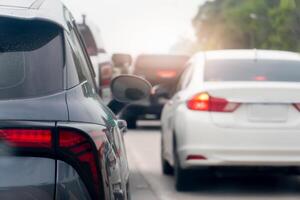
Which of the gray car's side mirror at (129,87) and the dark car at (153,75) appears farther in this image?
the dark car at (153,75)

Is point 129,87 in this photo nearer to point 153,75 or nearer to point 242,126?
point 242,126

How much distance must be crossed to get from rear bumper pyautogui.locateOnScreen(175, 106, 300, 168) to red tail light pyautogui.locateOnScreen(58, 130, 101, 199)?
5.94 meters

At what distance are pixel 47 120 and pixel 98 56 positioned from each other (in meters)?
12.0

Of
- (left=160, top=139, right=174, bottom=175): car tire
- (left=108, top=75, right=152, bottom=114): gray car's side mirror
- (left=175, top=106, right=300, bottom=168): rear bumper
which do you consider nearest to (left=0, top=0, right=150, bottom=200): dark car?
(left=108, top=75, right=152, bottom=114): gray car's side mirror

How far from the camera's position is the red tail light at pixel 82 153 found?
3.61 metres

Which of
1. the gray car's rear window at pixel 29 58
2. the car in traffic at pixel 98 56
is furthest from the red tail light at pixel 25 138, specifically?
the car in traffic at pixel 98 56

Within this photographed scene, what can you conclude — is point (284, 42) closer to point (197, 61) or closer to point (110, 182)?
point (197, 61)

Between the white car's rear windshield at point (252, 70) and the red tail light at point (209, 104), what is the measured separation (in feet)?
1.43


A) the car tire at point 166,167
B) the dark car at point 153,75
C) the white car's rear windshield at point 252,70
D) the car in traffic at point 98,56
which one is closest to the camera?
the white car's rear windshield at point 252,70

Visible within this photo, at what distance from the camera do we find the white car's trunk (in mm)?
9562

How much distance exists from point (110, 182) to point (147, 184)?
7341mm

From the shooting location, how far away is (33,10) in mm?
4172

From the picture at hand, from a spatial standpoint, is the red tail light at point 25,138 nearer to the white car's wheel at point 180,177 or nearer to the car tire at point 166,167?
the white car's wheel at point 180,177

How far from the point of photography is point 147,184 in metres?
11.2
